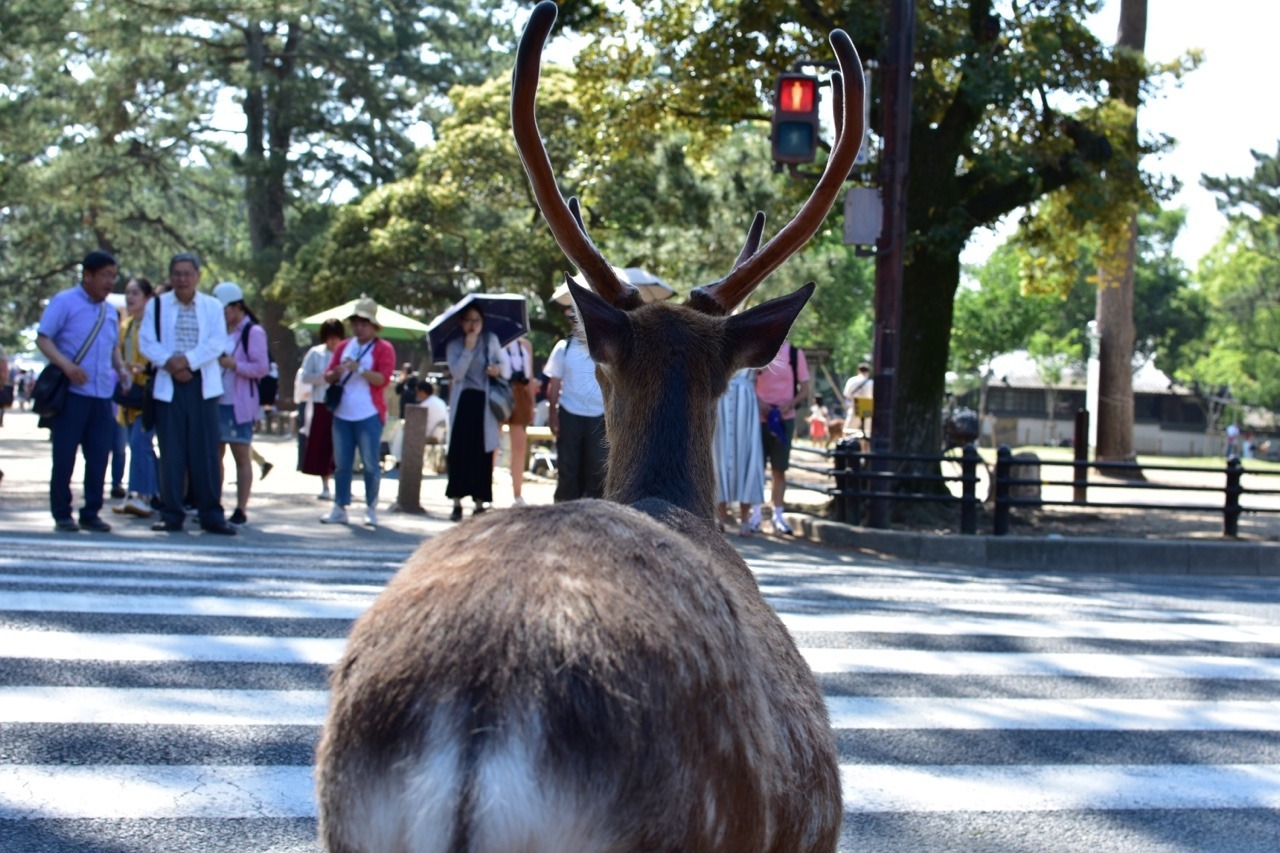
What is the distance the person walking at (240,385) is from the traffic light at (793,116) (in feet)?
16.9

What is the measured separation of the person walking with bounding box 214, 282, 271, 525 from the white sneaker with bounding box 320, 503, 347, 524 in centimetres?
95

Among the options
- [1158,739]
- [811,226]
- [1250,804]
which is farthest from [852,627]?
[811,226]

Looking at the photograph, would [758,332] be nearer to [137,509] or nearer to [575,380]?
[575,380]

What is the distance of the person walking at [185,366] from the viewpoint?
10.2 m

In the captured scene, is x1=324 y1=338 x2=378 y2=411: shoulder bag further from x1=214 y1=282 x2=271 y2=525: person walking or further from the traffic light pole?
the traffic light pole

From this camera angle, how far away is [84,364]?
1023 centimetres

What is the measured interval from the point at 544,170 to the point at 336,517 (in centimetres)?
900

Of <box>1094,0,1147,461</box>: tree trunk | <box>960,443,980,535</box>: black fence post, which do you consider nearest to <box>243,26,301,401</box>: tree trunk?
<box>1094,0,1147,461</box>: tree trunk

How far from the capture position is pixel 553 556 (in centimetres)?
208

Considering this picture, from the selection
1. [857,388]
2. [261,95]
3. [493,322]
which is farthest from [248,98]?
[493,322]

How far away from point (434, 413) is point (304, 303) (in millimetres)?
16975

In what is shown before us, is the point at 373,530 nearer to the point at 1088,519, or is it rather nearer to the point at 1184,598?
the point at 1184,598

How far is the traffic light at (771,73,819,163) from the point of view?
520 inches

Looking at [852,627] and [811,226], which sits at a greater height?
[811,226]
